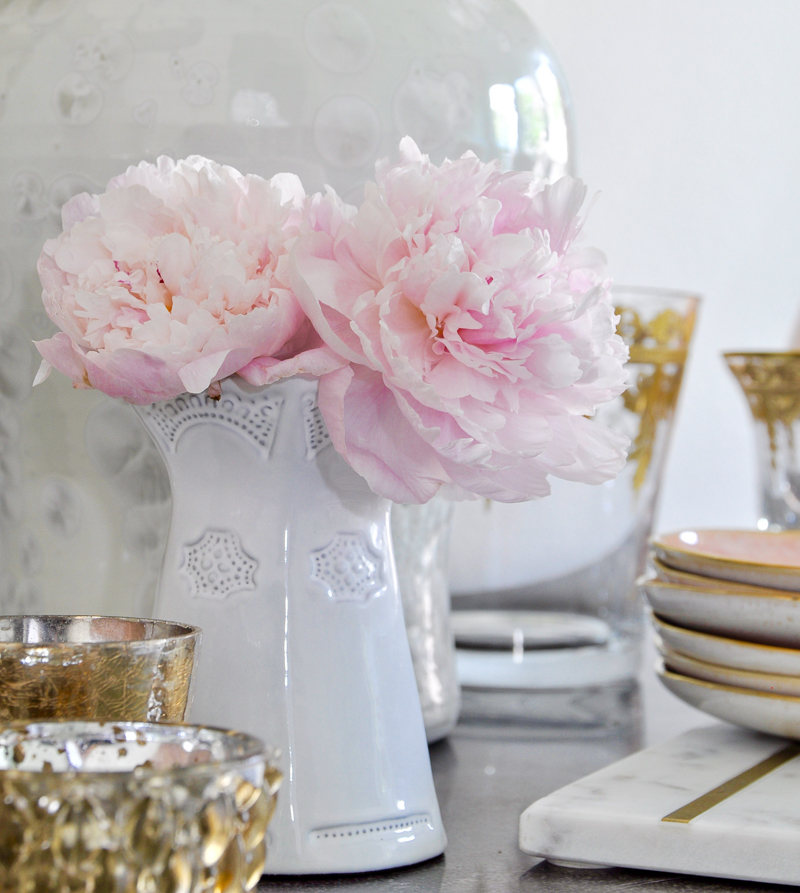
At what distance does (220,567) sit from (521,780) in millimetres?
187

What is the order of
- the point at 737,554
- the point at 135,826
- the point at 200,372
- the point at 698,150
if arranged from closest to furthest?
the point at 135,826 → the point at 200,372 → the point at 737,554 → the point at 698,150

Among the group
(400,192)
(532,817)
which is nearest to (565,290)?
(400,192)

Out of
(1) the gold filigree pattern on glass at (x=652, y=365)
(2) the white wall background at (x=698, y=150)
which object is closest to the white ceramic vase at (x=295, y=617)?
(1) the gold filigree pattern on glass at (x=652, y=365)

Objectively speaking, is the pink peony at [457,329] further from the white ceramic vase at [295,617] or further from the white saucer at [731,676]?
the white saucer at [731,676]

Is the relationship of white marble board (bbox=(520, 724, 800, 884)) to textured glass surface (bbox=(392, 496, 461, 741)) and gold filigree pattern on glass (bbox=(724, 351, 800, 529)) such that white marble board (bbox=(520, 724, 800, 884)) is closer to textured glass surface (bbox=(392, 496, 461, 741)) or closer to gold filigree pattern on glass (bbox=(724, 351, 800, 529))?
textured glass surface (bbox=(392, 496, 461, 741))

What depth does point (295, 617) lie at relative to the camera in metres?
0.34

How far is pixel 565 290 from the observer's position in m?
0.31

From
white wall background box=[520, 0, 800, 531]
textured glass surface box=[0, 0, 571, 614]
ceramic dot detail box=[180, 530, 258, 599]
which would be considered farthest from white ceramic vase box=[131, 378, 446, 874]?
white wall background box=[520, 0, 800, 531]

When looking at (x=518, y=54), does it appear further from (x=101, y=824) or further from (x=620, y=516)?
(x=101, y=824)

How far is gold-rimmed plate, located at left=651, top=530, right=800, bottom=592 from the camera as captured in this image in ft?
1.44

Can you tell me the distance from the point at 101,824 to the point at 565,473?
0.17 meters

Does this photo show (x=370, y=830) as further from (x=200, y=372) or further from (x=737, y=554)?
(x=737, y=554)

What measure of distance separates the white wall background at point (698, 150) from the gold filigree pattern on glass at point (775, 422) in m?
0.37

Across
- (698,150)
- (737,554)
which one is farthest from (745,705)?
(698,150)
